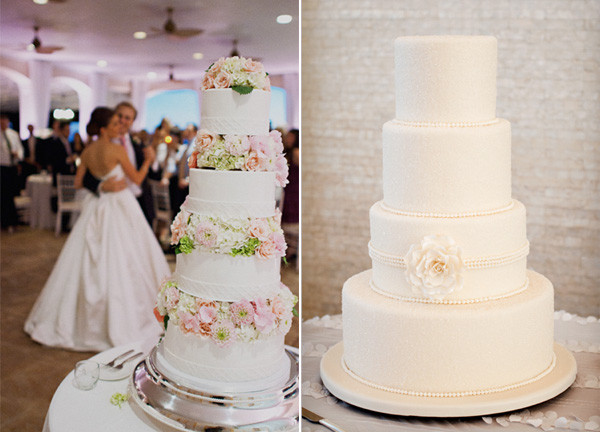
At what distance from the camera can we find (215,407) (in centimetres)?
237

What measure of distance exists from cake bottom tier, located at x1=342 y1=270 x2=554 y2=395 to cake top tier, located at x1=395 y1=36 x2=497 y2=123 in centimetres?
74

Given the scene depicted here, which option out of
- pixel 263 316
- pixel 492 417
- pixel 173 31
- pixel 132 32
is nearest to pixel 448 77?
pixel 263 316

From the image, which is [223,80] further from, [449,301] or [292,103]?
[449,301]

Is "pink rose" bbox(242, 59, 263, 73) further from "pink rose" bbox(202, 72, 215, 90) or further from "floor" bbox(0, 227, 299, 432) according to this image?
"floor" bbox(0, 227, 299, 432)

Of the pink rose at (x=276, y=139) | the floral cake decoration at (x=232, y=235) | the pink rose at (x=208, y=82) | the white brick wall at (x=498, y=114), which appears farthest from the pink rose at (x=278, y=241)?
the white brick wall at (x=498, y=114)

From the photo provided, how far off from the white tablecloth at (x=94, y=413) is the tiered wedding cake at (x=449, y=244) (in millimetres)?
924

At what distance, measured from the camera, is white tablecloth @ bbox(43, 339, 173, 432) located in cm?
241

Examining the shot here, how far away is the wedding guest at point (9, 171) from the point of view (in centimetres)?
324

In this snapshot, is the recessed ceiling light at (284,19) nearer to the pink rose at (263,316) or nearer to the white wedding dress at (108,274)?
the pink rose at (263,316)

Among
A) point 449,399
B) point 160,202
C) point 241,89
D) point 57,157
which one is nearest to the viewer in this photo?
point 241,89

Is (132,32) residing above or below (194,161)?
above

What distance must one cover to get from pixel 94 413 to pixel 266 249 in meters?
0.91

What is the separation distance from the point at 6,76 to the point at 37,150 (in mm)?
389

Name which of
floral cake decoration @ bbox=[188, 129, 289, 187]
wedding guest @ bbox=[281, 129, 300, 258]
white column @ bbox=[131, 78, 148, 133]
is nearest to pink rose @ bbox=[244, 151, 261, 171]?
floral cake decoration @ bbox=[188, 129, 289, 187]
